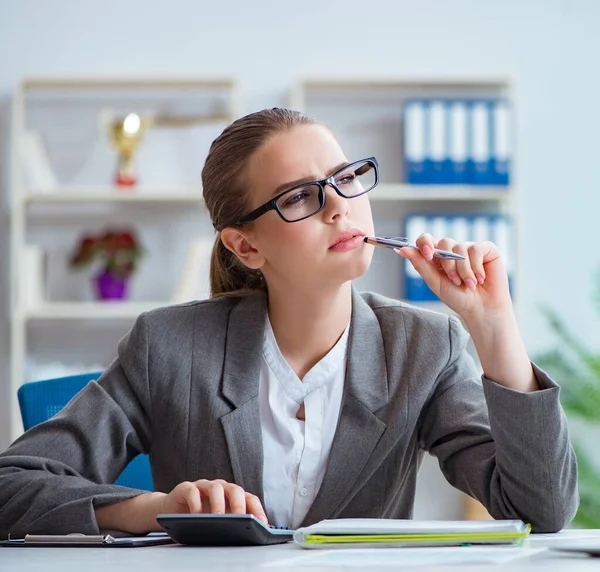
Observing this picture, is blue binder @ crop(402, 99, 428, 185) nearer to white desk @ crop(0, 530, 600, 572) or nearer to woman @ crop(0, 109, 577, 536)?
woman @ crop(0, 109, 577, 536)

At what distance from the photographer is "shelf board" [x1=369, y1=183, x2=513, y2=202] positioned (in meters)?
3.81

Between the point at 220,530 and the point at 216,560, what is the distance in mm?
105

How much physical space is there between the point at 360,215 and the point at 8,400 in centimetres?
288

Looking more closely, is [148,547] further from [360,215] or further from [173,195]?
[173,195]

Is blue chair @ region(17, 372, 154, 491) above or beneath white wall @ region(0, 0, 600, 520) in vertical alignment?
beneath

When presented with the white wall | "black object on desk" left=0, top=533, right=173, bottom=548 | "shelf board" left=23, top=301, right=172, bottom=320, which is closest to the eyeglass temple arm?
"black object on desk" left=0, top=533, right=173, bottom=548

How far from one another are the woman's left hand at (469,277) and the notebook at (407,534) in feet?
1.26

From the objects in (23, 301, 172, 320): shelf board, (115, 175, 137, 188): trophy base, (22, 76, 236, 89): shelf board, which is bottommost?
(23, 301, 172, 320): shelf board

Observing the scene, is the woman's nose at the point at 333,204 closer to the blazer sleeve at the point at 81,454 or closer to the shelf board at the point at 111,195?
the blazer sleeve at the point at 81,454

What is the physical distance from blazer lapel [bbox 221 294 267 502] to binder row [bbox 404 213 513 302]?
7.23 ft

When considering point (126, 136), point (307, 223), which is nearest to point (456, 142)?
point (126, 136)

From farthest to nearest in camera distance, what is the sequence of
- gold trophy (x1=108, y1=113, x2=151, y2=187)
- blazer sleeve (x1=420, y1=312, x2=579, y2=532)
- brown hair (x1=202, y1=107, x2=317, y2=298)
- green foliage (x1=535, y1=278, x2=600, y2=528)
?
gold trophy (x1=108, y1=113, x2=151, y2=187), green foliage (x1=535, y1=278, x2=600, y2=528), brown hair (x1=202, y1=107, x2=317, y2=298), blazer sleeve (x1=420, y1=312, x2=579, y2=532)

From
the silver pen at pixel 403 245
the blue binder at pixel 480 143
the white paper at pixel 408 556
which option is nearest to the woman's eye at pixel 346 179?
the silver pen at pixel 403 245

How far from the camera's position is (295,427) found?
4.98ft
